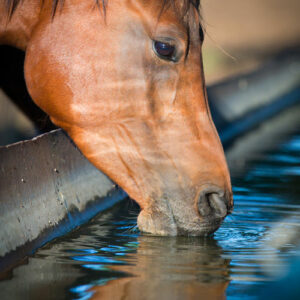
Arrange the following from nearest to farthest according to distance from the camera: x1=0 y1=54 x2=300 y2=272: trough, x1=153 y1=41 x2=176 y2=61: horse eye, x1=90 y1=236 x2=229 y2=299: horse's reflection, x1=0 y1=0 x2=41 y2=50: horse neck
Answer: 1. x1=90 y1=236 x2=229 y2=299: horse's reflection
2. x1=0 y1=54 x2=300 y2=272: trough
3. x1=153 y1=41 x2=176 y2=61: horse eye
4. x1=0 y1=0 x2=41 y2=50: horse neck

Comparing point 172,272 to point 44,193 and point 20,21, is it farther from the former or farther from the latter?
point 20,21

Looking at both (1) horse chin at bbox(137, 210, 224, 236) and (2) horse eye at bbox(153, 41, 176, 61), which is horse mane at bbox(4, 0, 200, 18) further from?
(1) horse chin at bbox(137, 210, 224, 236)

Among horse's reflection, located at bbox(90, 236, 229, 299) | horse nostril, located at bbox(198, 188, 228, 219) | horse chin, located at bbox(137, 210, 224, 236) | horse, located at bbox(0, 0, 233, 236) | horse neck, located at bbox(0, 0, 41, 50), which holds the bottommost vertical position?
horse's reflection, located at bbox(90, 236, 229, 299)

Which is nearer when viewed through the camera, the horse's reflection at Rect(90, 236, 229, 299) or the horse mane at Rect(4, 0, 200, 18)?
the horse's reflection at Rect(90, 236, 229, 299)

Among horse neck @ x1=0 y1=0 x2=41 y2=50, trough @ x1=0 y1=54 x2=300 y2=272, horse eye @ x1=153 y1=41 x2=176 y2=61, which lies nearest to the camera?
trough @ x1=0 y1=54 x2=300 y2=272

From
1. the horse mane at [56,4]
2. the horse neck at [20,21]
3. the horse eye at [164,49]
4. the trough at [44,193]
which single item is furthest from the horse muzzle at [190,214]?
the horse neck at [20,21]

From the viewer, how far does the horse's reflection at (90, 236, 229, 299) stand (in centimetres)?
314

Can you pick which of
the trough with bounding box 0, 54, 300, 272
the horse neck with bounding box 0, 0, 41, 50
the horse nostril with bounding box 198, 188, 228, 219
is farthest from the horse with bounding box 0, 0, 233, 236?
the trough with bounding box 0, 54, 300, 272

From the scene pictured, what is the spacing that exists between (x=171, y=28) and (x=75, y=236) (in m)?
1.33

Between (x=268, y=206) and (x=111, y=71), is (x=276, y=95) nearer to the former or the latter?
(x=268, y=206)

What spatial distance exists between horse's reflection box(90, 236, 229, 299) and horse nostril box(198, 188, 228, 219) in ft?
0.71

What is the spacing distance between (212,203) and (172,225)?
26 centimetres

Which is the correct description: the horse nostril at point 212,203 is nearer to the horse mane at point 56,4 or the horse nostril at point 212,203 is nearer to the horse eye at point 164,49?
the horse eye at point 164,49

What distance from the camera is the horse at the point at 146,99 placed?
3.83 metres
